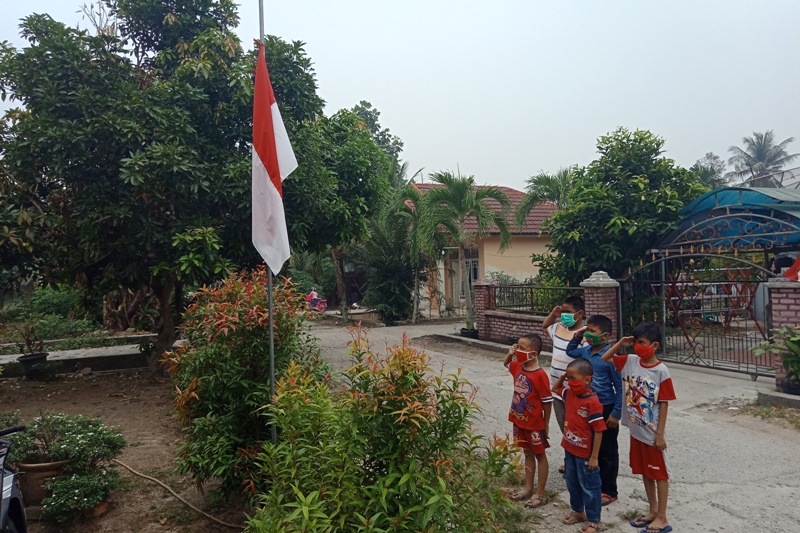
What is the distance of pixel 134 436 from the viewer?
269 inches

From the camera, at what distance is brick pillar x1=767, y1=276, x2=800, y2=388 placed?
25.1 ft

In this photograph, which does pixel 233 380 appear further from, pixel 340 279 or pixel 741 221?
pixel 340 279

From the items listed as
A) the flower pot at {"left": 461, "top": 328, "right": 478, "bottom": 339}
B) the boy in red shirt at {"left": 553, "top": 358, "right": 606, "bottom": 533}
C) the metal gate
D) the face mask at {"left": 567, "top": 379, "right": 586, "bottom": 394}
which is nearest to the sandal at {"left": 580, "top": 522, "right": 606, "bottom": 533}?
the boy in red shirt at {"left": 553, "top": 358, "right": 606, "bottom": 533}

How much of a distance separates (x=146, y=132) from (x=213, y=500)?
18.4 feet

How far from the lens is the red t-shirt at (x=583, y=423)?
12.9ft

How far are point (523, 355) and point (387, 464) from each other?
1.82m

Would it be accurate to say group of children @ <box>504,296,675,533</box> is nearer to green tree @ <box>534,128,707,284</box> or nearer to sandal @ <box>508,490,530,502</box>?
sandal @ <box>508,490,530,502</box>

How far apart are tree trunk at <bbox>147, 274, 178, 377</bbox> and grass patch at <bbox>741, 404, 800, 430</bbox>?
8.48m

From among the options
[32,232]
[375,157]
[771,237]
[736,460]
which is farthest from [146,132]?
[771,237]

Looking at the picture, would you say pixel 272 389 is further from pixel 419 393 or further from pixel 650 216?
pixel 650 216

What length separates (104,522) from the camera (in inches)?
178

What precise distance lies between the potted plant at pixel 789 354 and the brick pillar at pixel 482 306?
6.73 meters

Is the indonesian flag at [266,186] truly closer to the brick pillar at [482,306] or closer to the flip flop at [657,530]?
the flip flop at [657,530]

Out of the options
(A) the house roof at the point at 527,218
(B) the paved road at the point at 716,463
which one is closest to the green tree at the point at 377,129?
(A) the house roof at the point at 527,218
